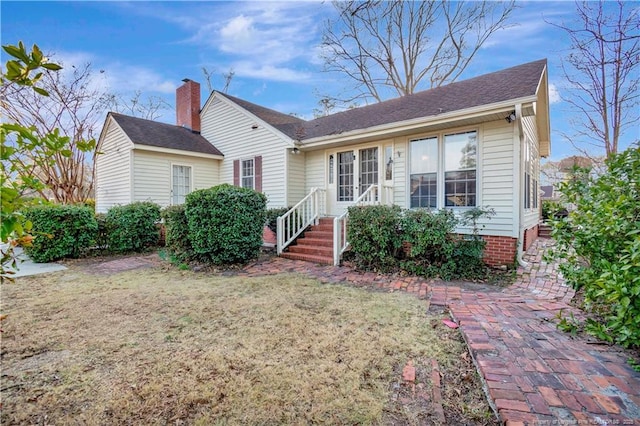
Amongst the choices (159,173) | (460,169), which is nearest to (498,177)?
(460,169)

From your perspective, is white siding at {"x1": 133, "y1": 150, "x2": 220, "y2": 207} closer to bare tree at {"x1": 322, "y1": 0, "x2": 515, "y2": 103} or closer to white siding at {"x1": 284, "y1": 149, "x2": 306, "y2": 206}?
white siding at {"x1": 284, "y1": 149, "x2": 306, "y2": 206}

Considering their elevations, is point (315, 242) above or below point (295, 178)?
below

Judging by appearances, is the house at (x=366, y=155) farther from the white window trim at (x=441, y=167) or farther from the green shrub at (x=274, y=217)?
the green shrub at (x=274, y=217)

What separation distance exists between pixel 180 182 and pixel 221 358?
9.60 meters

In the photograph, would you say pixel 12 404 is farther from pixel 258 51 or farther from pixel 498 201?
pixel 258 51

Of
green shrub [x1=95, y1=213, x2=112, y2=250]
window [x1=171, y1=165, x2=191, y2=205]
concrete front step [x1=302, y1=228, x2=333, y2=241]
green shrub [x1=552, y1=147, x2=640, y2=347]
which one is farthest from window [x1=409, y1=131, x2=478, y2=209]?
green shrub [x1=95, y1=213, x2=112, y2=250]

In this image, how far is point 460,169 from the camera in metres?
6.79

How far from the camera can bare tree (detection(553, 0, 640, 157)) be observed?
290 inches

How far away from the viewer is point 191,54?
12.1 m

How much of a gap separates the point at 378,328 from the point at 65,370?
9.44ft

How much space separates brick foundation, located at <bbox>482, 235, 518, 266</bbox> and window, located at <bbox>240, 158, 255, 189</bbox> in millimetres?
7459

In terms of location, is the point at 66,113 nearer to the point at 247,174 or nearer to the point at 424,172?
the point at 247,174

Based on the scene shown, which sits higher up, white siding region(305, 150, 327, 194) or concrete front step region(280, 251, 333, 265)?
white siding region(305, 150, 327, 194)

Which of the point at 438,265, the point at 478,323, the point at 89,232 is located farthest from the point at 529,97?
the point at 89,232
